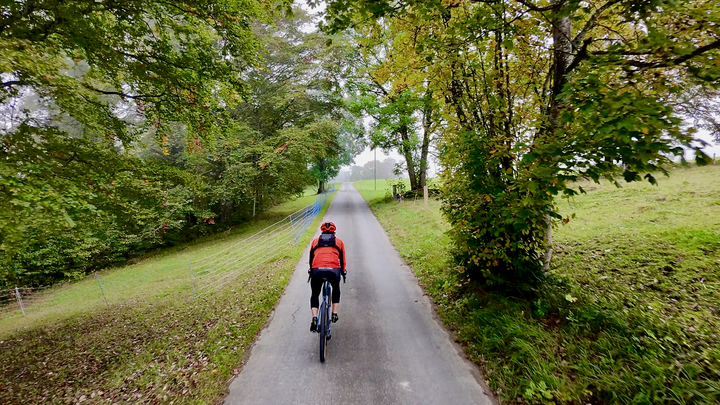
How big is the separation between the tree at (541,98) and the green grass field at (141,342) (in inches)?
195

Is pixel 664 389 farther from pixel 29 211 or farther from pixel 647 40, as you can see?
pixel 29 211

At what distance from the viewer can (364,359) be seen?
4250 millimetres

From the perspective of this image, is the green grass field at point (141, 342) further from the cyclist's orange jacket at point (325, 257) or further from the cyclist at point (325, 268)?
the cyclist's orange jacket at point (325, 257)

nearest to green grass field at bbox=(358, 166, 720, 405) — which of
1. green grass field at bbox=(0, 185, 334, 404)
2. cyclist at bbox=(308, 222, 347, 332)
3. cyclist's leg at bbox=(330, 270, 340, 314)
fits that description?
cyclist's leg at bbox=(330, 270, 340, 314)

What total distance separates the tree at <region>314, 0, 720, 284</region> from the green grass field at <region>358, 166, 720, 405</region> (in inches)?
30.7

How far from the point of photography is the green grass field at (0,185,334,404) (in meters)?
4.17

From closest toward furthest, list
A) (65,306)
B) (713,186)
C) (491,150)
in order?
(491,150) < (713,186) < (65,306)

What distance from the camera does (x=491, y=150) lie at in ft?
15.0

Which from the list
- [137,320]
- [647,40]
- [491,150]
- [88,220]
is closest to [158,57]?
[88,220]

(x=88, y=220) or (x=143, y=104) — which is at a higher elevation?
(x=143, y=104)

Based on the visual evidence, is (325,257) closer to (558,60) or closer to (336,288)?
(336,288)

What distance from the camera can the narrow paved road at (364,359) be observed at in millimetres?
3584

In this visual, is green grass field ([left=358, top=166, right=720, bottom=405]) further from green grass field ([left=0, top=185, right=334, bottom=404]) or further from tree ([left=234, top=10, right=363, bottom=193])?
tree ([left=234, top=10, right=363, bottom=193])

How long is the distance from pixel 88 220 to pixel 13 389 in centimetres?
322
